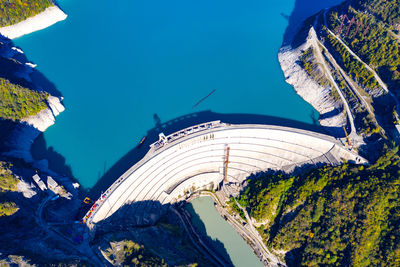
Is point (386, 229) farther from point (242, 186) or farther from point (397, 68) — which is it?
point (397, 68)

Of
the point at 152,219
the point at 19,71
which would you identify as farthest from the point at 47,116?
the point at 152,219

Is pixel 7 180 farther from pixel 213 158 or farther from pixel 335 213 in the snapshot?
pixel 335 213

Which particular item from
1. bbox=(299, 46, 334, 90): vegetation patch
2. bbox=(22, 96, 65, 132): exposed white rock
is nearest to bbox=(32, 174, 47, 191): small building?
bbox=(22, 96, 65, 132): exposed white rock

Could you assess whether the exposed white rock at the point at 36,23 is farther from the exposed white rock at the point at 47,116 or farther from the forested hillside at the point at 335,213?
the forested hillside at the point at 335,213

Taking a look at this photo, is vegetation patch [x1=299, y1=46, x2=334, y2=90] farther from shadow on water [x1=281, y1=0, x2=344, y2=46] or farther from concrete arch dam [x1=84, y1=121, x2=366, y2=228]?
concrete arch dam [x1=84, y1=121, x2=366, y2=228]

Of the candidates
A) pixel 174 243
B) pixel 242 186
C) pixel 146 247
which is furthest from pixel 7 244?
pixel 242 186

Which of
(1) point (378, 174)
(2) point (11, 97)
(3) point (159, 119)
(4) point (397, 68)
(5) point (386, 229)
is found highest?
(2) point (11, 97)
